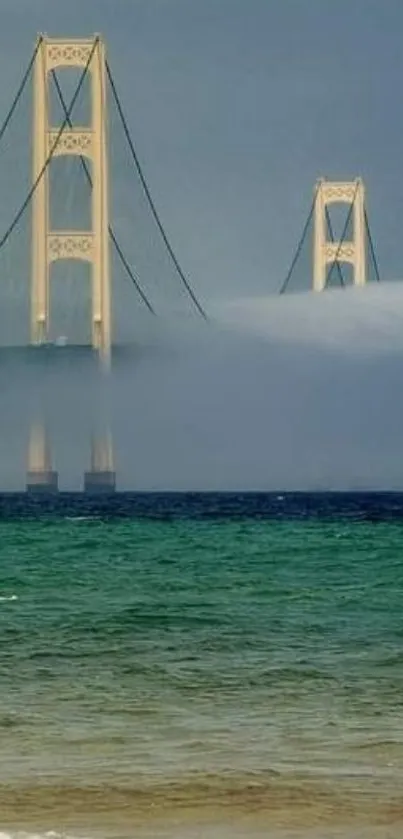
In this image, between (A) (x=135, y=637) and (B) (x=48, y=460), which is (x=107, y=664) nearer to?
(A) (x=135, y=637)

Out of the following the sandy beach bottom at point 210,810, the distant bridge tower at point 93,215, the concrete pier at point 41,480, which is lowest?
the sandy beach bottom at point 210,810

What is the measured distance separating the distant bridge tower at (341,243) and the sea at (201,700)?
97.0 ft

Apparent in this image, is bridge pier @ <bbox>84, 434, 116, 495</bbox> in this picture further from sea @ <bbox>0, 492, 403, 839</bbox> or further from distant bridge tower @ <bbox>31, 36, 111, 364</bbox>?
sea @ <bbox>0, 492, 403, 839</bbox>

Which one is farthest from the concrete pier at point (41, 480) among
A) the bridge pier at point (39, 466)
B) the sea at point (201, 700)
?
the sea at point (201, 700)

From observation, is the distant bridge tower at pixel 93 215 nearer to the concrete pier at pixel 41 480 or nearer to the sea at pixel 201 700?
the concrete pier at pixel 41 480

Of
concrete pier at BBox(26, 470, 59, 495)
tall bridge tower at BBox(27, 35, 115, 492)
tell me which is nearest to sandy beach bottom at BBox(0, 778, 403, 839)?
tall bridge tower at BBox(27, 35, 115, 492)

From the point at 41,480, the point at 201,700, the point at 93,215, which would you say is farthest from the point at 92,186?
the point at 201,700

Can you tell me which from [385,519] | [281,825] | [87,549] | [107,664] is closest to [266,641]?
[107,664]

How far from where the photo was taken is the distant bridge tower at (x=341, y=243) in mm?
54875

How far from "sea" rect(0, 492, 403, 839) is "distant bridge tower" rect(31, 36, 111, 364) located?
2005 centimetres

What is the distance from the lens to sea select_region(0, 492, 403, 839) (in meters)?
8.02

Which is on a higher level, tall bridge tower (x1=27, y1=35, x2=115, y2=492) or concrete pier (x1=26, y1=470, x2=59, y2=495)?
tall bridge tower (x1=27, y1=35, x2=115, y2=492)

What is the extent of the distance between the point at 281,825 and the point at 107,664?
19.1 feet

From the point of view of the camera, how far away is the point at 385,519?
140ft
